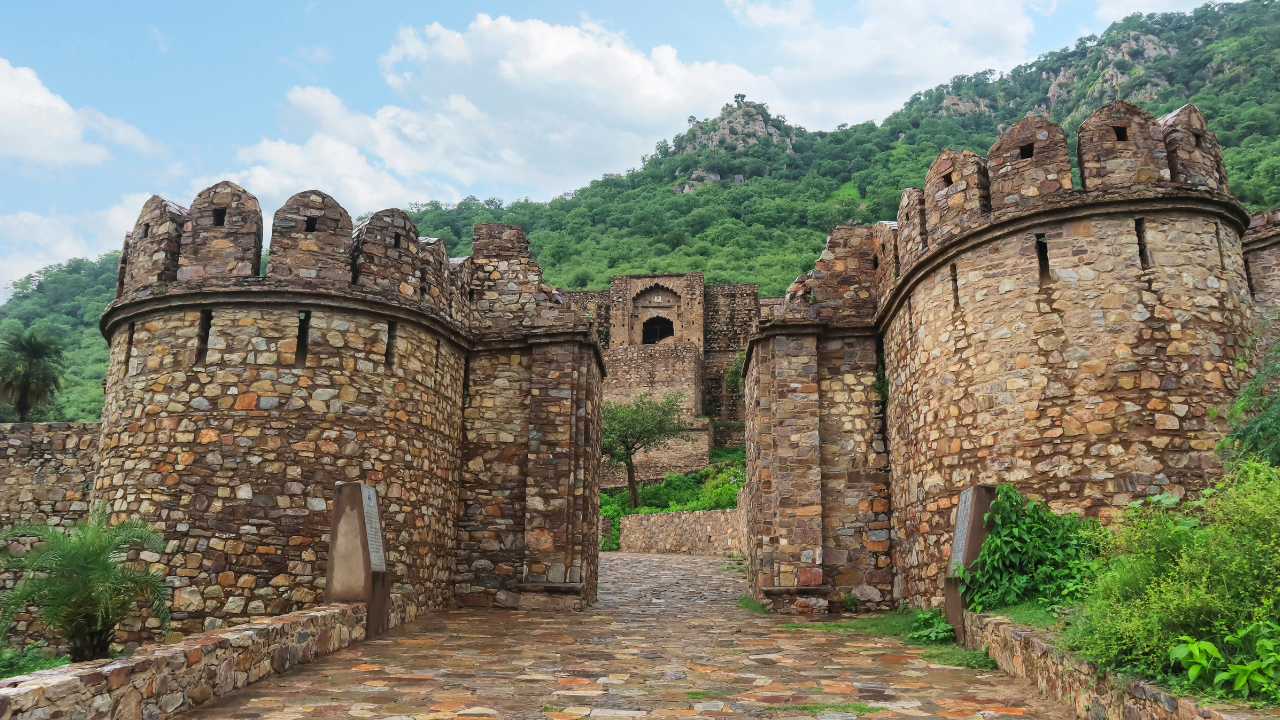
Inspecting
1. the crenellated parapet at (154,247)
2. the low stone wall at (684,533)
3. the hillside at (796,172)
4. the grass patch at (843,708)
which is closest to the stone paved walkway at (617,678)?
the grass patch at (843,708)

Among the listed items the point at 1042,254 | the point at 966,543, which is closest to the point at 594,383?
the point at 966,543

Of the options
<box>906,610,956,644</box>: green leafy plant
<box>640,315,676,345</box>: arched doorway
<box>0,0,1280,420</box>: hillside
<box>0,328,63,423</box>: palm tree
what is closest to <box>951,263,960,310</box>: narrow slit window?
<box>906,610,956,644</box>: green leafy plant

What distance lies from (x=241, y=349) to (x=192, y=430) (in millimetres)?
1036

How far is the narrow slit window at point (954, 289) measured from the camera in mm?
9109

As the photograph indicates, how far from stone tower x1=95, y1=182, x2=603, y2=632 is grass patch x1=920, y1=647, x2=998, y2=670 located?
514 cm

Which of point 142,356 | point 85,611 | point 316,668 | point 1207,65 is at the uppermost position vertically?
point 1207,65

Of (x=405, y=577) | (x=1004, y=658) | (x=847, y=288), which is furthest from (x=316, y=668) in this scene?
(x=847, y=288)

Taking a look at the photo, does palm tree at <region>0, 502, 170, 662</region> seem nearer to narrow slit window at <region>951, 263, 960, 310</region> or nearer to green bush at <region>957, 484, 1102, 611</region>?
green bush at <region>957, 484, 1102, 611</region>

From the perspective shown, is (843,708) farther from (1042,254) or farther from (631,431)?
(631,431)

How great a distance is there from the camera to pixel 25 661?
8.48 meters

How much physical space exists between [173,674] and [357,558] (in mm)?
3625

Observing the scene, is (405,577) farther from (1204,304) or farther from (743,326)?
(743,326)

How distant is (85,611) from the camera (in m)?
5.65

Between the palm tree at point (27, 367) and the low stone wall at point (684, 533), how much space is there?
1883cm
